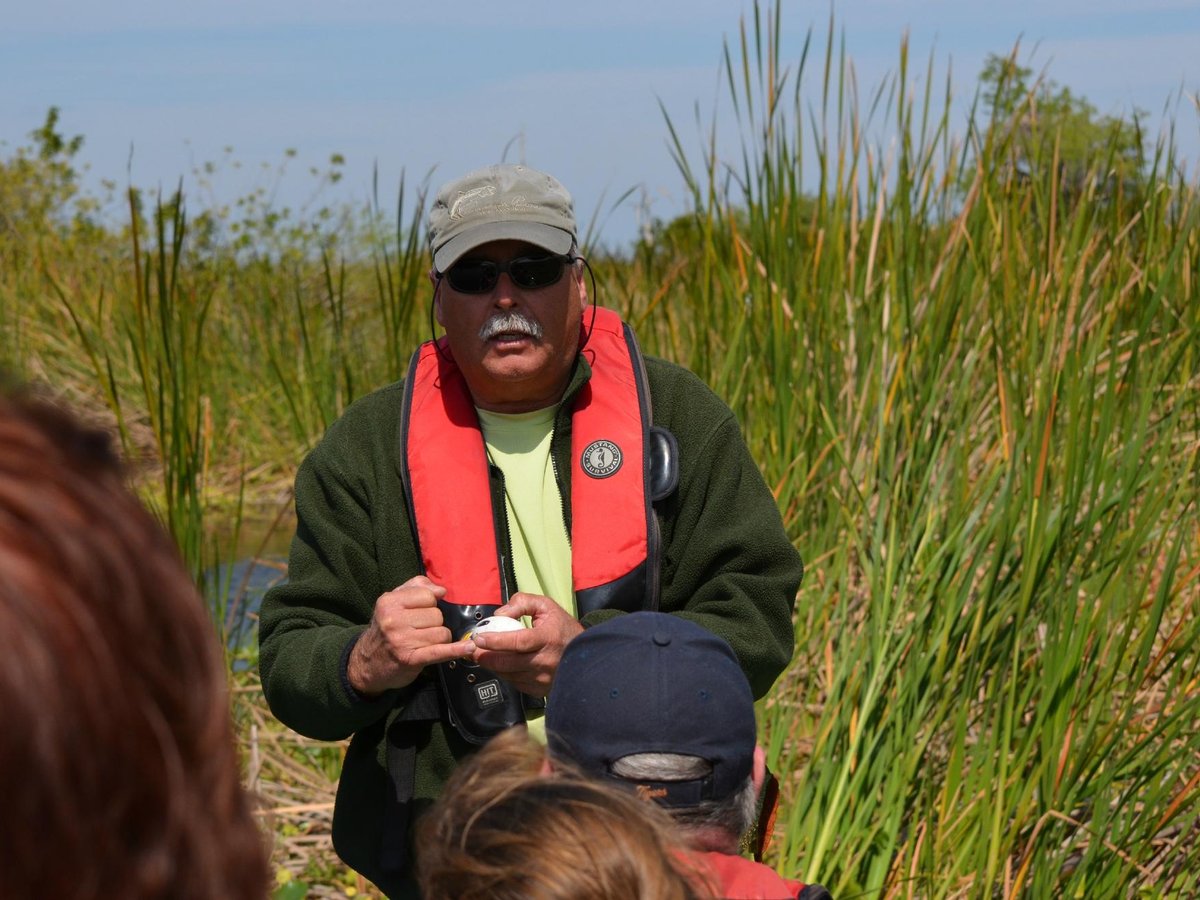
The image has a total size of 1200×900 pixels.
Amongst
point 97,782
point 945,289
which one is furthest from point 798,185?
point 97,782

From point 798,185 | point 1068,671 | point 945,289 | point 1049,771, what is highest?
point 798,185

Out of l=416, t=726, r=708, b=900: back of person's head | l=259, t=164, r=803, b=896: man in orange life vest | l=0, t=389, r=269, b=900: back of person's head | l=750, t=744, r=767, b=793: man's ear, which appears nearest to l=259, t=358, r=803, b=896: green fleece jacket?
l=259, t=164, r=803, b=896: man in orange life vest

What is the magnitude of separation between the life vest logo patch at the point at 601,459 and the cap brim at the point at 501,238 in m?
Answer: 0.33

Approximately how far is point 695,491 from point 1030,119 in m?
2.28

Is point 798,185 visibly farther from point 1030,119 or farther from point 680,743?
point 680,743

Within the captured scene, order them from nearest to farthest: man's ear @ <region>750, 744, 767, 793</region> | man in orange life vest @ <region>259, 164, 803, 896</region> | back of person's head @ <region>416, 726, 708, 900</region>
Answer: back of person's head @ <region>416, 726, 708, 900</region>, man's ear @ <region>750, 744, 767, 793</region>, man in orange life vest @ <region>259, 164, 803, 896</region>

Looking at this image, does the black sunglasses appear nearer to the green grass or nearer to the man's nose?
the man's nose

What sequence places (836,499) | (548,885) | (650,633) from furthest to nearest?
(836,499), (650,633), (548,885)

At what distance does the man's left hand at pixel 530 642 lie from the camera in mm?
2090

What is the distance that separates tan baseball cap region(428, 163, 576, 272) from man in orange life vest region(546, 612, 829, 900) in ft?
2.98

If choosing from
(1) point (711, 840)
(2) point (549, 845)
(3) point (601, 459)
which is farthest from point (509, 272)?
(2) point (549, 845)

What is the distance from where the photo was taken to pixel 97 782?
73 centimetres

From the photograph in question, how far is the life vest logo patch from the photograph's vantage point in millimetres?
2371

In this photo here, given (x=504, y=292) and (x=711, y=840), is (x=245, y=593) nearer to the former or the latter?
(x=504, y=292)
